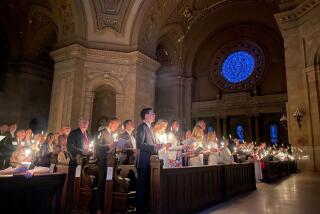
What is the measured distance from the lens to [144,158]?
14.5 ft

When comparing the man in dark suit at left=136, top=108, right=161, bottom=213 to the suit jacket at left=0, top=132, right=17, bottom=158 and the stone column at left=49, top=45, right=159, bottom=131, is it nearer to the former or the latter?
the suit jacket at left=0, top=132, right=17, bottom=158

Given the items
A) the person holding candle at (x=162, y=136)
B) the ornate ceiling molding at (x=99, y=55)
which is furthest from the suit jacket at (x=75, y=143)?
the ornate ceiling molding at (x=99, y=55)

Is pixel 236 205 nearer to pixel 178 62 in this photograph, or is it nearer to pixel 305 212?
pixel 305 212

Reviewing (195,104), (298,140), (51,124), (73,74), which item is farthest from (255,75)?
(51,124)

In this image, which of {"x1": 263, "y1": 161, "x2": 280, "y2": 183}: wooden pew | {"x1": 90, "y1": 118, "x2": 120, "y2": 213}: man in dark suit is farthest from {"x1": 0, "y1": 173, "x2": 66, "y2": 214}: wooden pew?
{"x1": 263, "y1": 161, "x2": 280, "y2": 183}: wooden pew

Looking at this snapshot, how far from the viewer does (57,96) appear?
12562 millimetres

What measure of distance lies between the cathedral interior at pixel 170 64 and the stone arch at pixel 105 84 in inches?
1.9

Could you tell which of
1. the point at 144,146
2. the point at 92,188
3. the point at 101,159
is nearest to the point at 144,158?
the point at 144,146

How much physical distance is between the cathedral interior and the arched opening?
0.05 metres

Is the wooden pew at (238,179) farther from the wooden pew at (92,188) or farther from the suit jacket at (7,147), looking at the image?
the suit jacket at (7,147)

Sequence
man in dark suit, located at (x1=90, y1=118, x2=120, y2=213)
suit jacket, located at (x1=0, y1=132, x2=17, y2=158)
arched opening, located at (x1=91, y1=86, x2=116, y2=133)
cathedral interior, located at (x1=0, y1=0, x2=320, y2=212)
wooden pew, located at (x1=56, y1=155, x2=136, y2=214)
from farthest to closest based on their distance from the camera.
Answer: arched opening, located at (x1=91, y1=86, x2=116, y2=133) < cathedral interior, located at (x1=0, y1=0, x2=320, y2=212) < suit jacket, located at (x1=0, y1=132, x2=17, y2=158) < man in dark suit, located at (x1=90, y1=118, x2=120, y2=213) < wooden pew, located at (x1=56, y1=155, x2=136, y2=214)

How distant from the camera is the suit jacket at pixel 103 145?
476 cm

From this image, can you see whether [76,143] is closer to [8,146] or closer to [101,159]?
[101,159]

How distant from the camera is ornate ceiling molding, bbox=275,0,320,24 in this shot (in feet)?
39.1
